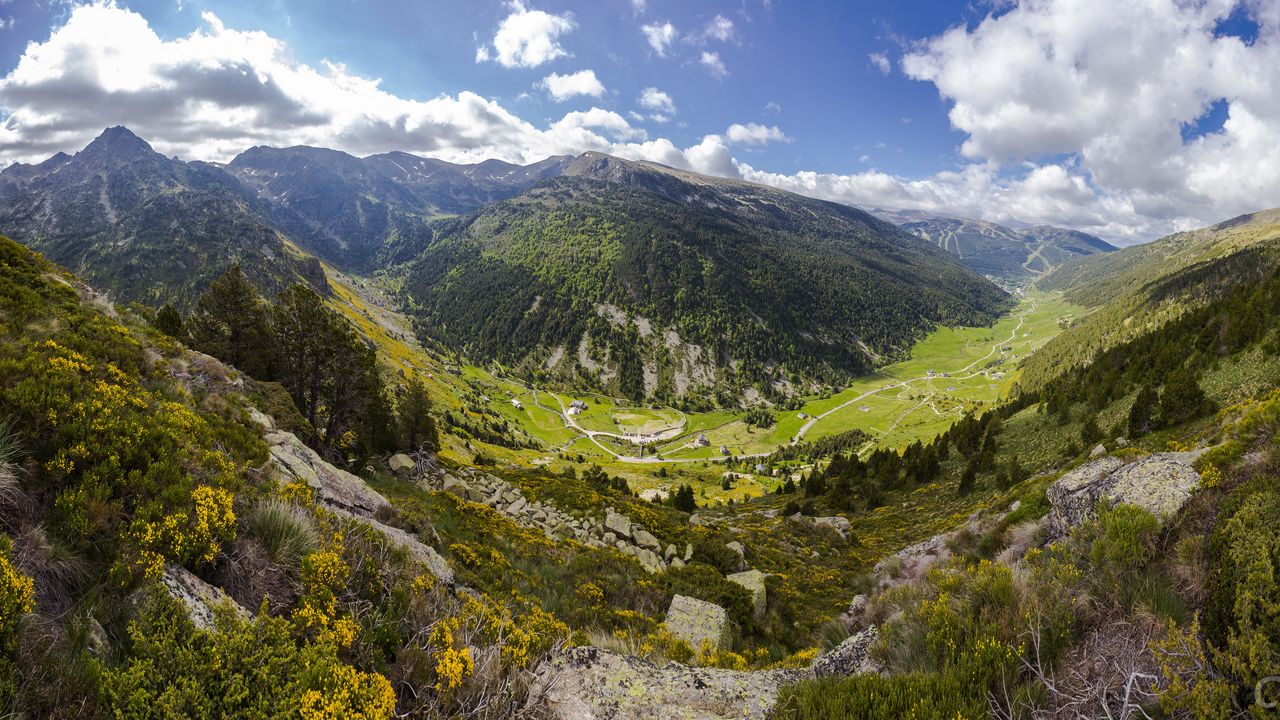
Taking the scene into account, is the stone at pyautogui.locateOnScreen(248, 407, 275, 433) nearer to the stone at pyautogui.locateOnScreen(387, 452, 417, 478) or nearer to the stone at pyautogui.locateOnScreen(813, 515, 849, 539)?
the stone at pyautogui.locateOnScreen(387, 452, 417, 478)

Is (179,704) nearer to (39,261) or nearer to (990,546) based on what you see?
(990,546)

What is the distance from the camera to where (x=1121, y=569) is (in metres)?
7.54

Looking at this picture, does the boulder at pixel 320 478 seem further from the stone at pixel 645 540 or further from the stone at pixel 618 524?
the stone at pixel 645 540

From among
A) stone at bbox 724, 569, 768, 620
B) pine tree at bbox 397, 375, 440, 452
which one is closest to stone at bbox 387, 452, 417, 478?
pine tree at bbox 397, 375, 440, 452

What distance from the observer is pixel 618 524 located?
2581cm

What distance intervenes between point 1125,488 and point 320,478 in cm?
2067

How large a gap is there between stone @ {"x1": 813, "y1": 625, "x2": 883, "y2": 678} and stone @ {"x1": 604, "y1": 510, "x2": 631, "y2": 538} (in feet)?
55.3

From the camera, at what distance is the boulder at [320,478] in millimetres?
12445

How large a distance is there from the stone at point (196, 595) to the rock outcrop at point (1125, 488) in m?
14.7

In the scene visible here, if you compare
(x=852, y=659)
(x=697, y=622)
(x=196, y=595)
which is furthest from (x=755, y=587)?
(x=196, y=595)

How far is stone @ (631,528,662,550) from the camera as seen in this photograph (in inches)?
968

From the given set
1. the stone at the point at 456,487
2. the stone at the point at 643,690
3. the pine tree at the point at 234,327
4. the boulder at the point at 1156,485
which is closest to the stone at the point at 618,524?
Answer: the stone at the point at 456,487

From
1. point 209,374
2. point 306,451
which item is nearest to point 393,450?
point 209,374

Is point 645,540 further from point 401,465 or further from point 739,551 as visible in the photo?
point 401,465
